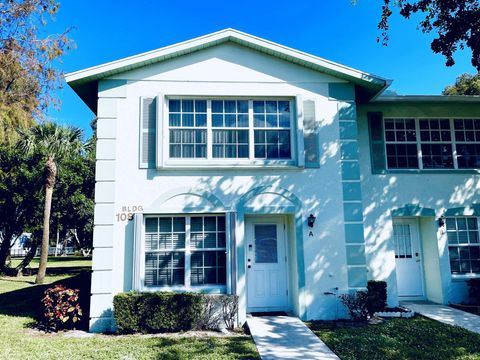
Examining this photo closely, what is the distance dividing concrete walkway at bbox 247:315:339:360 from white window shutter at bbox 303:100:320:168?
3.92m

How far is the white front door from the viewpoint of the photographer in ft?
30.7

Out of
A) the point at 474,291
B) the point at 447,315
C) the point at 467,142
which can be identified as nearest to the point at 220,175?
the point at 447,315

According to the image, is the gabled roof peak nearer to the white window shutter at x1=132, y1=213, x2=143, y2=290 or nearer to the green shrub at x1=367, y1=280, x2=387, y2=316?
the white window shutter at x1=132, y1=213, x2=143, y2=290

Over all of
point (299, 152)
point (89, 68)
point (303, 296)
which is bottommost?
point (303, 296)

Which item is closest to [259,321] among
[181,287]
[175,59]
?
[181,287]

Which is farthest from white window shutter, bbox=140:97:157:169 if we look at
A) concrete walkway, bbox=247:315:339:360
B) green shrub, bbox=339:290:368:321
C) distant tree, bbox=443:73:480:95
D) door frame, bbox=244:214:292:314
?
distant tree, bbox=443:73:480:95

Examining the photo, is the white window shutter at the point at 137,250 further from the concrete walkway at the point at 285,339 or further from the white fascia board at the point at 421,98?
the white fascia board at the point at 421,98

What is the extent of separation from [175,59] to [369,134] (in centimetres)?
606

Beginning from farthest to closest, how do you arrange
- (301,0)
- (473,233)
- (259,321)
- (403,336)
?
(301,0) → (473,233) → (259,321) → (403,336)

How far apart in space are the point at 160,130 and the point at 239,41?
3228 millimetres

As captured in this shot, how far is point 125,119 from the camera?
9.13m

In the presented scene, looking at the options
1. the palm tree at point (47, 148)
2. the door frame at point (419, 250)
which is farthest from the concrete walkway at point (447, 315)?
the palm tree at point (47, 148)

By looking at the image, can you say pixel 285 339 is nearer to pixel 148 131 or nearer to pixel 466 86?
pixel 148 131

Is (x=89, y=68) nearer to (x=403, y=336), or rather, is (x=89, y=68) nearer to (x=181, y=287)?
A: (x=181, y=287)
